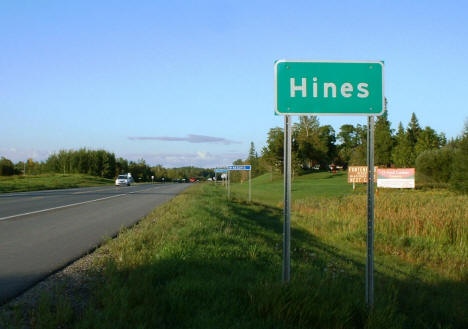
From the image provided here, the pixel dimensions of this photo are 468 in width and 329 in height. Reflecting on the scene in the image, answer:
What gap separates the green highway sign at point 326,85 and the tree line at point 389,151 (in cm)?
3722

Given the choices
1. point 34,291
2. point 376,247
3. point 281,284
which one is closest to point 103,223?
point 34,291

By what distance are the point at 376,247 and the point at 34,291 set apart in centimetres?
1003

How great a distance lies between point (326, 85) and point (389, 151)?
8772 centimetres

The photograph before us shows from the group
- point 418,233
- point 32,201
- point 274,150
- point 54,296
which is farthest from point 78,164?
point 54,296

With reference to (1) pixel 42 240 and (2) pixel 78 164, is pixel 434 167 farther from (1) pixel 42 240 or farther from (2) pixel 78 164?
(2) pixel 78 164

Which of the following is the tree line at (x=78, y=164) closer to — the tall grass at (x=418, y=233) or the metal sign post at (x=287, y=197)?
the tall grass at (x=418, y=233)

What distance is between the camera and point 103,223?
488 inches

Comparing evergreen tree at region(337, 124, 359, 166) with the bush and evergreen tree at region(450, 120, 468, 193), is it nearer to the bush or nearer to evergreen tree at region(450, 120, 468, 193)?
the bush

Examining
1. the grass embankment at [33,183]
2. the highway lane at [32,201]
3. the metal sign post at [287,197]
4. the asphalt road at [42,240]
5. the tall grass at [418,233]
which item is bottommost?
the tall grass at [418,233]

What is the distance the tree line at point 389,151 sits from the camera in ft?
148

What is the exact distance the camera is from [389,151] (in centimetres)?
8644

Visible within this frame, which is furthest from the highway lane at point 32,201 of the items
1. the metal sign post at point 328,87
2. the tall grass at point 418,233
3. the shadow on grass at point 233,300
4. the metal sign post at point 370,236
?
the metal sign post at point 370,236

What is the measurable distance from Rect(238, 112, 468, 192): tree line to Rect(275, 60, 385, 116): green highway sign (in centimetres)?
3722

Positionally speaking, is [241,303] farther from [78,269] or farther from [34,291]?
[78,269]
